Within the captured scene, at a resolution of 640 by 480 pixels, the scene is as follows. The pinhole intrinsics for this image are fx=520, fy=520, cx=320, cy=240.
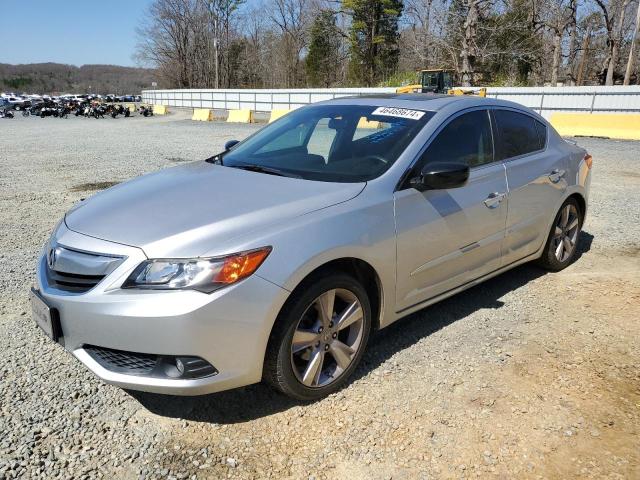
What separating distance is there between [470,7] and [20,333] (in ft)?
109

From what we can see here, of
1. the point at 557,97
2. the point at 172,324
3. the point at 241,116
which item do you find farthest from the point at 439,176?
the point at 241,116

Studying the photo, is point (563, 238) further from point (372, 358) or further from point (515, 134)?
point (372, 358)

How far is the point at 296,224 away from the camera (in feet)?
8.68

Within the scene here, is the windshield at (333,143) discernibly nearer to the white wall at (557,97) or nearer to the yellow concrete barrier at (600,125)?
the white wall at (557,97)

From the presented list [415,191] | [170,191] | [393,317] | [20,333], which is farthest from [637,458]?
[20,333]

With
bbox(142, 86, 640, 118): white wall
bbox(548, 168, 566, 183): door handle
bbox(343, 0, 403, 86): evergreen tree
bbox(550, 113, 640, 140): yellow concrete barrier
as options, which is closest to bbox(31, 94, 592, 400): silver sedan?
bbox(548, 168, 566, 183): door handle

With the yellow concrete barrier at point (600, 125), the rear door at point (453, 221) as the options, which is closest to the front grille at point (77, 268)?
the rear door at point (453, 221)

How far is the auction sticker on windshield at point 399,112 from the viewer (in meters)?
3.58

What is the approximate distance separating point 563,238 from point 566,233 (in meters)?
0.07

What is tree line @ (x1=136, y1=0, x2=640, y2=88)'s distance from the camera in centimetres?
3738

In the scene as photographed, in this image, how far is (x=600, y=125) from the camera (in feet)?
57.5

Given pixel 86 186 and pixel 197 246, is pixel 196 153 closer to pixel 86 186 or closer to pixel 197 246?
pixel 86 186

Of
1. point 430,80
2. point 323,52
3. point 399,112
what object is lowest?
point 399,112

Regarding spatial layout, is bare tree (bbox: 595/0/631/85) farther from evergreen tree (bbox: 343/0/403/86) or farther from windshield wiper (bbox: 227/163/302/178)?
windshield wiper (bbox: 227/163/302/178)
